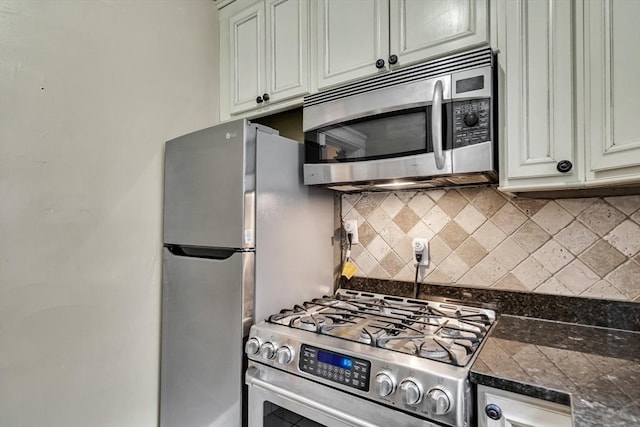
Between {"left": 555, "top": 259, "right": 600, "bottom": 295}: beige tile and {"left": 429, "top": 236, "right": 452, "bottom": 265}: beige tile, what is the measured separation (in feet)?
1.38

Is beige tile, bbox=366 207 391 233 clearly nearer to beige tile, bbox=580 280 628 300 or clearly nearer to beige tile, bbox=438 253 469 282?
beige tile, bbox=438 253 469 282

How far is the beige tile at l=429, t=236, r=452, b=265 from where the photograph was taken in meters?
1.50

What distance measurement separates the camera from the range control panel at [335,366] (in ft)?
3.15

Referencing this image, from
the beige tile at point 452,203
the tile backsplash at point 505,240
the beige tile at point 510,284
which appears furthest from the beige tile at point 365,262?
the beige tile at point 510,284

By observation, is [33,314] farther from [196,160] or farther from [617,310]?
[617,310]

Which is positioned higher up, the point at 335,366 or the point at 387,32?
the point at 387,32

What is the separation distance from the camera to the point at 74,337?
4.38 ft

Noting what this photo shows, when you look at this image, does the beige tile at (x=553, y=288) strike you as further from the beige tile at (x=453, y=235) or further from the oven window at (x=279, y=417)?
the oven window at (x=279, y=417)

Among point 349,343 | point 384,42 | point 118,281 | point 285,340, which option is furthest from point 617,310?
point 118,281

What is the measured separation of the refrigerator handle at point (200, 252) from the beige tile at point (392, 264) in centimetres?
76

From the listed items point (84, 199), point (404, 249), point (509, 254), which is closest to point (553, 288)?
point (509, 254)

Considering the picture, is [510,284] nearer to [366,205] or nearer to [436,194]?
[436,194]

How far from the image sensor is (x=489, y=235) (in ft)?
4.59

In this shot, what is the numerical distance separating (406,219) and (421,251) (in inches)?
6.7
